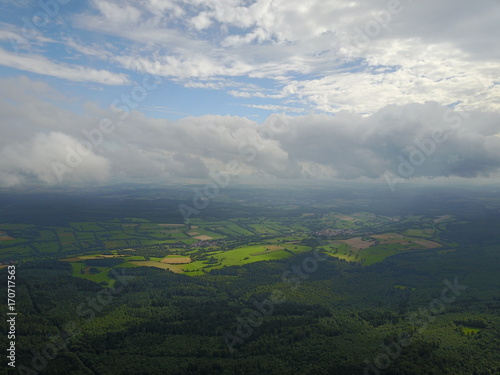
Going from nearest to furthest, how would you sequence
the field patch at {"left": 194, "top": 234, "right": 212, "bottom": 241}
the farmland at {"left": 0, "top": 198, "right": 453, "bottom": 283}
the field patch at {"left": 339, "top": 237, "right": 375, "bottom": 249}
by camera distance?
the farmland at {"left": 0, "top": 198, "right": 453, "bottom": 283}, the field patch at {"left": 339, "top": 237, "right": 375, "bottom": 249}, the field patch at {"left": 194, "top": 234, "right": 212, "bottom": 241}

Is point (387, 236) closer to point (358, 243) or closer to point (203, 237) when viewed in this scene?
point (358, 243)

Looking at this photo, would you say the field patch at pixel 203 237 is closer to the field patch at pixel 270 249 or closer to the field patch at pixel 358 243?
the field patch at pixel 270 249

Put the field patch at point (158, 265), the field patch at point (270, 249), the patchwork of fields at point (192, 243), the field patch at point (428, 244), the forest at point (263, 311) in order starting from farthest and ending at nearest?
1. the field patch at point (428, 244)
2. the field patch at point (270, 249)
3. the patchwork of fields at point (192, 243)
4. the field patch at point (158, 265)
5. the forest at point (263, 311)

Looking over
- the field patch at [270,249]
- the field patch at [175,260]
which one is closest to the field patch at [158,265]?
the field patch at [175,260]

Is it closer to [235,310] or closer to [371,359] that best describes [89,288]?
[235,310]

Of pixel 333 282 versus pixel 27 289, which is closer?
pixel 27 289

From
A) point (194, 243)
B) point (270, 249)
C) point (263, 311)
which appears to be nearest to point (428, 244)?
point (270, 249)

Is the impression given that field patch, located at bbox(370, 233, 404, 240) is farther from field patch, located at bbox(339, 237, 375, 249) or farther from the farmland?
field patch, located at bbox(339, 237, 375, 249)

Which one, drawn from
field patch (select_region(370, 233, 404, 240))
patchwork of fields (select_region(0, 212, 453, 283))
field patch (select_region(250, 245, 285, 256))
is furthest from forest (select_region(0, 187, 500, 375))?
field patch (select_region(370, 233, 404, 240))

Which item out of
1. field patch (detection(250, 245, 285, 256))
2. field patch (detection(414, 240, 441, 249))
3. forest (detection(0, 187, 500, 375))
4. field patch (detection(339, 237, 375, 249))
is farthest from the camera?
field patch (detection(414, 240, 441, 249))

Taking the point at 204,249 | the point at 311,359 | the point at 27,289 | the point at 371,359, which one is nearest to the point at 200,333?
the point at 311,359

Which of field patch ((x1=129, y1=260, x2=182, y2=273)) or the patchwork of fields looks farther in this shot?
the patchwork of fields
